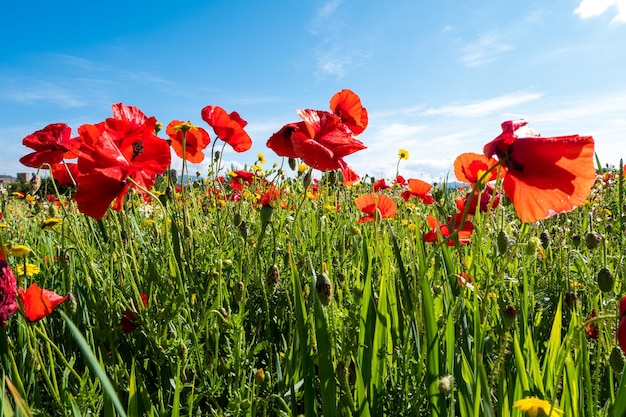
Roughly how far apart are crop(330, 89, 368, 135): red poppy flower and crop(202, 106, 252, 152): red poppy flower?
0.54m

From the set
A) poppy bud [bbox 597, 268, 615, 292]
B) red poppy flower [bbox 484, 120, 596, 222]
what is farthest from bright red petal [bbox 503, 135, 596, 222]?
poppy bud [bbox 597, 268, 615, 292]

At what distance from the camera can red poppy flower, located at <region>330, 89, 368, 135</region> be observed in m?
1.59

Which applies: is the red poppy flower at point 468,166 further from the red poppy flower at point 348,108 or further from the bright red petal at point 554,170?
the bright red petal at point 554,170

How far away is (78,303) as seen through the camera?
158 centimetres

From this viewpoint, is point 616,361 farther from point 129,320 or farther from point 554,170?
point 129,320

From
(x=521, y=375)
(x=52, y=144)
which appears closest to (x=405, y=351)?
(x=521, y=375)

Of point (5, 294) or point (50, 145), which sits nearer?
point (5, 294)

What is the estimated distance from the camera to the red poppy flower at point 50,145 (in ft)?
5.16

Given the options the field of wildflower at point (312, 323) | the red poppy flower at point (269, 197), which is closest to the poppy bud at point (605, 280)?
the field of wildflower at point (312, 323)

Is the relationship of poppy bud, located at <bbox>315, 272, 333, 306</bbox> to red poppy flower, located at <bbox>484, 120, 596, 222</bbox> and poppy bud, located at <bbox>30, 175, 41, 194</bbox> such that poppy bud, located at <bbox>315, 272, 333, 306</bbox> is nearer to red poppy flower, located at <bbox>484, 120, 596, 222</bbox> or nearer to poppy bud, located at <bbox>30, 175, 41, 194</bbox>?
red poppy flower, located at <bbox>484, 120, 596, 222</bbox>

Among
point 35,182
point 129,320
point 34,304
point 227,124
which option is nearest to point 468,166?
point 227,124

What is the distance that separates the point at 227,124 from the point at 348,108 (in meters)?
0.60

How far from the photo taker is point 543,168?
88cm

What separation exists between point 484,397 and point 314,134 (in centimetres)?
80
